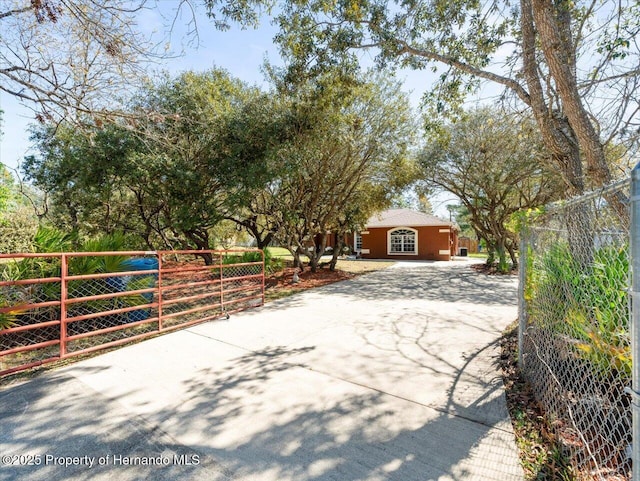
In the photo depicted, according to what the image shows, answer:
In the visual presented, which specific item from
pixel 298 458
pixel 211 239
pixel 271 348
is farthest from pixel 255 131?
pixel 211 239

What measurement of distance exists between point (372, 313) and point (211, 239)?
45.8 ft

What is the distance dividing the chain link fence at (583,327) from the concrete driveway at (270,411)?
1.49 feet

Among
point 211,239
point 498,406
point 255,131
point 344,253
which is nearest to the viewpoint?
point 498,406

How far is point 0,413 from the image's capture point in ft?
8.90

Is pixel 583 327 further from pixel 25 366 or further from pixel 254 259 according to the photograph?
pixel 254 259

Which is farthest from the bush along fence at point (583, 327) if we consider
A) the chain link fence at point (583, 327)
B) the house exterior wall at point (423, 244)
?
the house exterior wall at point (423, 244)

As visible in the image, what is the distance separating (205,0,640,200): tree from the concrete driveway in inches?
121

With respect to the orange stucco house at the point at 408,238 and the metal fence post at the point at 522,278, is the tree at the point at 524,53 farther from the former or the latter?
the orange stucco house at the point at 408,238

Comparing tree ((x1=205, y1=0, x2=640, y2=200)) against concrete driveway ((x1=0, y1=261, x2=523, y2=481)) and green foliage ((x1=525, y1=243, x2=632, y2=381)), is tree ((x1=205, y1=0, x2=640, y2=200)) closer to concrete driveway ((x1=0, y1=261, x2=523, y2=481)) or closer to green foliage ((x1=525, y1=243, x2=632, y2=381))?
green foliage ((x1=525, y1=243, x2=632, y2=381))

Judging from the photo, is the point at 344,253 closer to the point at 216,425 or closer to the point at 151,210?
the point at 151,210

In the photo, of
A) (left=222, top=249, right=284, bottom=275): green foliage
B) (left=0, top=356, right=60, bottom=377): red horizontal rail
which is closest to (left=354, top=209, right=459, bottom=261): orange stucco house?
(left=222, top=249, right=284, bottom=275): green foliage

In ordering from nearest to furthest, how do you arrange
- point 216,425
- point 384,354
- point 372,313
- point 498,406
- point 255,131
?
point 216,425 → point 498,406 → point 384,354 → point 372,313 → point 255,131

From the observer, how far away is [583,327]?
246cm

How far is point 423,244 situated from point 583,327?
20352mm
